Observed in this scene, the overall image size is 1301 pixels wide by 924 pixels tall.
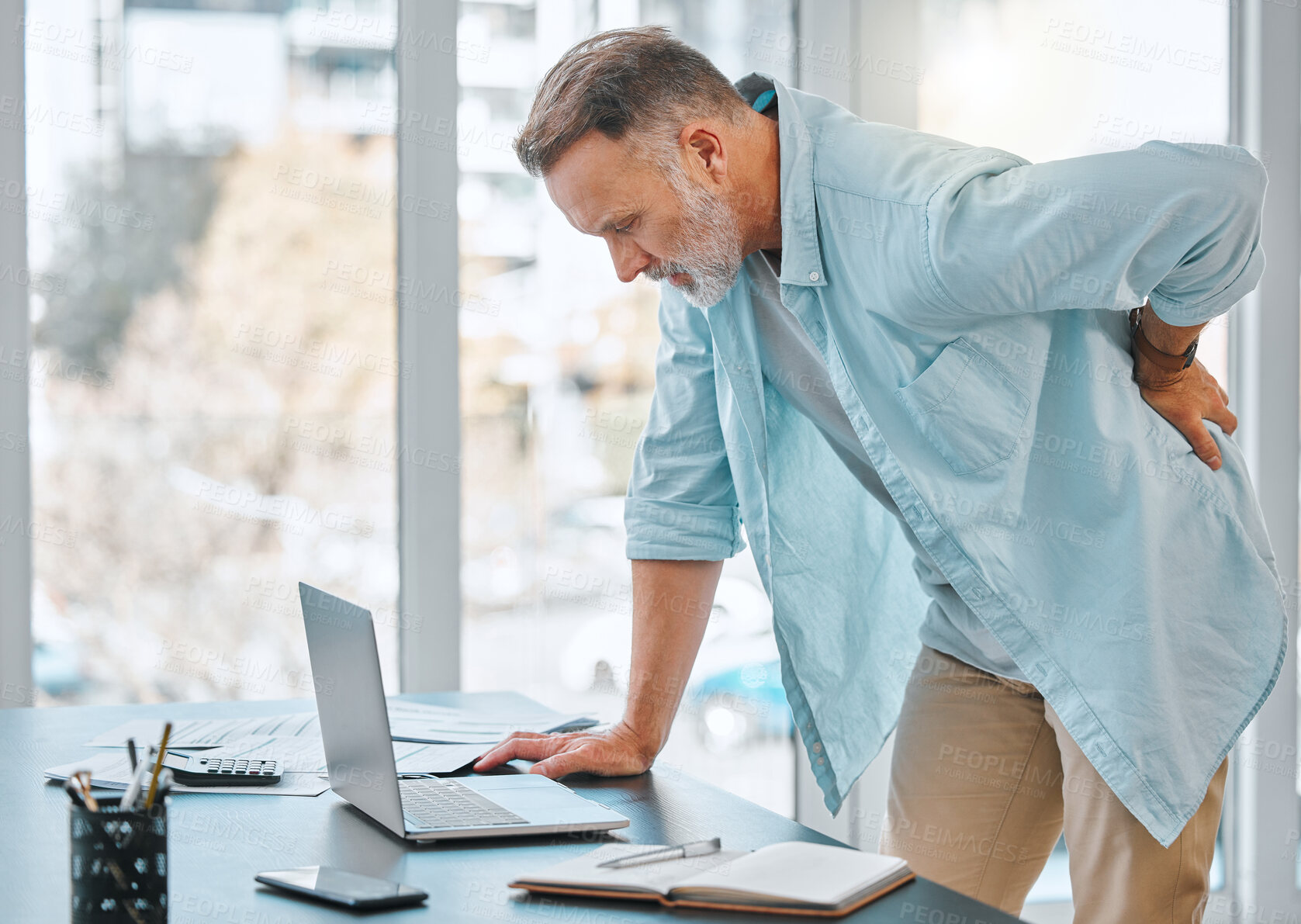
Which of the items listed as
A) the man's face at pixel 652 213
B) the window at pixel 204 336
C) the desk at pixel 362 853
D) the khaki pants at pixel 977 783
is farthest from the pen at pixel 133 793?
the window at pixel 204 336

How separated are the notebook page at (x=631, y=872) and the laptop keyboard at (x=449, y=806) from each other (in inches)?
5.1

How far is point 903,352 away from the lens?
51.9 inches

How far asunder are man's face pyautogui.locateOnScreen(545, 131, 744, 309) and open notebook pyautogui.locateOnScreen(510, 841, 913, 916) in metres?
0.71

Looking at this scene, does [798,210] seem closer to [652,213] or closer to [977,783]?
[652,213]

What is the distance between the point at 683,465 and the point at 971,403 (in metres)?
0.41

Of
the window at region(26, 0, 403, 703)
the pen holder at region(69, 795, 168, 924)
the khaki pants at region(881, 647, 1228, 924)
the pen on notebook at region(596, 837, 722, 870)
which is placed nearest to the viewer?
the pen holder at region(69, 795, 168, 924)

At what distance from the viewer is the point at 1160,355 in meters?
1.33

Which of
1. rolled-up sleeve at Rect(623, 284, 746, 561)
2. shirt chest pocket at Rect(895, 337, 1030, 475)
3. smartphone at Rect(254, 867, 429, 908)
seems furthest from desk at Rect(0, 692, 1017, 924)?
shirt chest pocket at Rect(895, 337, 1030, 475)

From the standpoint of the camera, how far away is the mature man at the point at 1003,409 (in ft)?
3.91

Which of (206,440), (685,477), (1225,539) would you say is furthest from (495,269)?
(1225,539)

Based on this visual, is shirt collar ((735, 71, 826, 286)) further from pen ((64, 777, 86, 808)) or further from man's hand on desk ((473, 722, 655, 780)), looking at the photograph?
pen ((64, 777, 86, 808))

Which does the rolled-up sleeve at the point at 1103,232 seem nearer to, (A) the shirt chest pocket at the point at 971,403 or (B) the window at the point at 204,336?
(A) the shirt chest pocket at the point at 971,403

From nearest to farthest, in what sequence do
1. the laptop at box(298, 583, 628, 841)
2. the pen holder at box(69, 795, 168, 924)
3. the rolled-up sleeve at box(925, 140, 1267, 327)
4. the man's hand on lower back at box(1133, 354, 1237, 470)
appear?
the pen holder at box(69, 795, 168, 924), the laptop at box(298, 583, 628, 841), the rolled-up sleeve at box(925, 140, 1267, 327), the man's hand on lower back at box(1133, 354, 1237, 470)

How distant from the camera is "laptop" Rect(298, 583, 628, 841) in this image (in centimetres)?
101
